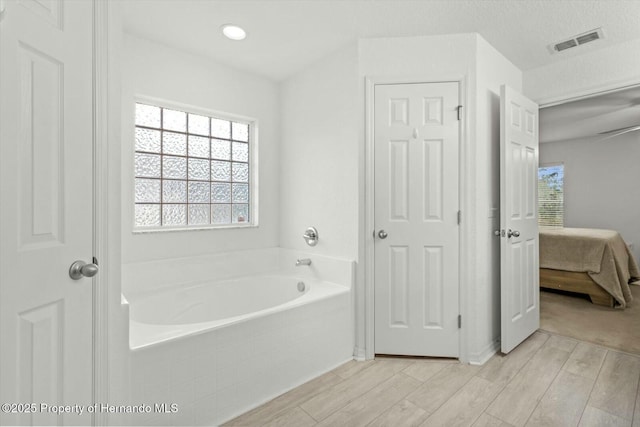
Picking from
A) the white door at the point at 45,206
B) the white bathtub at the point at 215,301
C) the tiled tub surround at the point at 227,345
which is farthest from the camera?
the white bathtub at the point at 215,301

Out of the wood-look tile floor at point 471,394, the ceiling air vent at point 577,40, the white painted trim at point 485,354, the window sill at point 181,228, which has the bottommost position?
the wood-look tile floor at point 471,394

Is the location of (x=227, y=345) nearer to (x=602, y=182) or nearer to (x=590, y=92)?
(x=590, y=92)

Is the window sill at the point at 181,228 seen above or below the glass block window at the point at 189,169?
below

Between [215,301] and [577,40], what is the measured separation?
336 cm

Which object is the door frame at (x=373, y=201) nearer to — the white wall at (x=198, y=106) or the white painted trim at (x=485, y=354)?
the white painted trim at (x=485, y=354)

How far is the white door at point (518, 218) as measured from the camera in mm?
2314

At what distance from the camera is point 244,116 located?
2865mm

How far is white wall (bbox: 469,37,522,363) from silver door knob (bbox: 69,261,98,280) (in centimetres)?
222

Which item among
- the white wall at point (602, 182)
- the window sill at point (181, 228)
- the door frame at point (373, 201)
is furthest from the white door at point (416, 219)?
the white wall at point (602, 182)

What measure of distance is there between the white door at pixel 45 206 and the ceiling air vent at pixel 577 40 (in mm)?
2923

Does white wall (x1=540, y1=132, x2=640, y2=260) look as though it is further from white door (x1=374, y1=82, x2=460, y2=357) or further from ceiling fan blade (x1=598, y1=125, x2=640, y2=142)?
white door (x1=374, y1=82, x2=460, y2=357)

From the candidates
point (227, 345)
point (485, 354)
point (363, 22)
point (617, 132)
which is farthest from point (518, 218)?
point (617, 132)

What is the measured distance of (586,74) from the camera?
2.48 meters

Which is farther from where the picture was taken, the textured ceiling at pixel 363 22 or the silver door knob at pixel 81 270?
the textured ceiling at pixel 363 22
